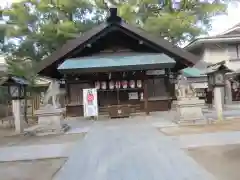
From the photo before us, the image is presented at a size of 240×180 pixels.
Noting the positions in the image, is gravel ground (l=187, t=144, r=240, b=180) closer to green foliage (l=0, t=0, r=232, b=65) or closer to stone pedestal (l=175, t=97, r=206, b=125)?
stone pedestal (l=175, t=97, r=206, b=125)

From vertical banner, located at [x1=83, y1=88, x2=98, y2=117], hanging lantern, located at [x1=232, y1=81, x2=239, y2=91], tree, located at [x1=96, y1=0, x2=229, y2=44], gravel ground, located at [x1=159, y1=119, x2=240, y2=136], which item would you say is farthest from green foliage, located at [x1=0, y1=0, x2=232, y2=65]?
gravel ground, located at [x1=159, y1=119, x2=240, y2=136]

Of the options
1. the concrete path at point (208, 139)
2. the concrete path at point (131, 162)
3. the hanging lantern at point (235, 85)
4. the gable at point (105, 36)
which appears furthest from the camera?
the hanging lantern at point (235, 85)

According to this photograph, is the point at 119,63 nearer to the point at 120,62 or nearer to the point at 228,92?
the point at 120,62

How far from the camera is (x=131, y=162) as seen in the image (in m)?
5.95

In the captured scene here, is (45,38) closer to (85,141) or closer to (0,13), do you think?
(0,13)

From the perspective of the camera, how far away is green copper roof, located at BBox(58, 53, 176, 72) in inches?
611

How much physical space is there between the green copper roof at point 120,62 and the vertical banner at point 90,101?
4.80ft

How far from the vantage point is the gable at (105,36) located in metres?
16.3

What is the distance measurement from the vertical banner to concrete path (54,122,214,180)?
19.4 feet

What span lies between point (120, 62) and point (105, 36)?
210cm

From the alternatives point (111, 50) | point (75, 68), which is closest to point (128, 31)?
point (111, 50)

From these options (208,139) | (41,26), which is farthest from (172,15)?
(208,139)

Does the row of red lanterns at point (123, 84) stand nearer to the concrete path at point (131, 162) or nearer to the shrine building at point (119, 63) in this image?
the shrine building at point (119, 63)

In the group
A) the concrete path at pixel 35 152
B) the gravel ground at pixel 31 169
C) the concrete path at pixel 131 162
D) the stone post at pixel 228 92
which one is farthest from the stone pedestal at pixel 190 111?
the stone post at pixel 228 92
